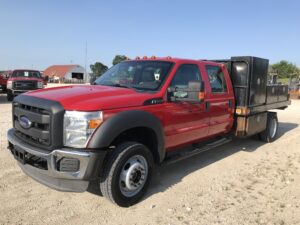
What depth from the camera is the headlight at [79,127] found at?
A: 339 centimetres

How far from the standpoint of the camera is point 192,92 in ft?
14.1

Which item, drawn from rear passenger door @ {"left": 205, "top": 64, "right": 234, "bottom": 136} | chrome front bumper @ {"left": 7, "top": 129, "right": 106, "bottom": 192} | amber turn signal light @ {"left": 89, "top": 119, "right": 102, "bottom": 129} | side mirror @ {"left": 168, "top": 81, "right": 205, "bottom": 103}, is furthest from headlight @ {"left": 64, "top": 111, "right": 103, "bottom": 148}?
rear passenger door @ {"left": 205, "top": 64, "right": 234, "bottom": 136}

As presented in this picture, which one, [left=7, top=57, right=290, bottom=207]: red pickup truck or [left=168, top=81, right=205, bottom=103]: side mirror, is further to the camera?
[left=168, top=81, right=205, bottom=103]: side mirror

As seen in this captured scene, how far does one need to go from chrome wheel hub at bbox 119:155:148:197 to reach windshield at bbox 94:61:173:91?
1089mm

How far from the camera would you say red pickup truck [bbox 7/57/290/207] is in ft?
11.3

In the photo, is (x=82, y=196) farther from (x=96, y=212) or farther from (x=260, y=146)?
(x=260, y=146)

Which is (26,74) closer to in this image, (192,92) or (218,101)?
(218,101)

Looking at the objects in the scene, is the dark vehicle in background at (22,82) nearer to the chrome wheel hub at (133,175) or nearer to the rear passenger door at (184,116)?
the rear passenger door at (184,116)

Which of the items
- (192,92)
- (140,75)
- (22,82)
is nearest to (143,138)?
(192,92)

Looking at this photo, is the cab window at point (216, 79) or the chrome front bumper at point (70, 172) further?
the cab window at point (216, 79)

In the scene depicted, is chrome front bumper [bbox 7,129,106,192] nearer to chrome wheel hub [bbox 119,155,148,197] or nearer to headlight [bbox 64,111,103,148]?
headlight [bbox 64,111,103,148]

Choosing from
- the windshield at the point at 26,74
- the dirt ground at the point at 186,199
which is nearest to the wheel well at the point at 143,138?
the dirt ground at the point at 186,199

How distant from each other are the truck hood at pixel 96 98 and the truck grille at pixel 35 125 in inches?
8.0

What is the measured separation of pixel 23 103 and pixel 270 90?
5879 mm
